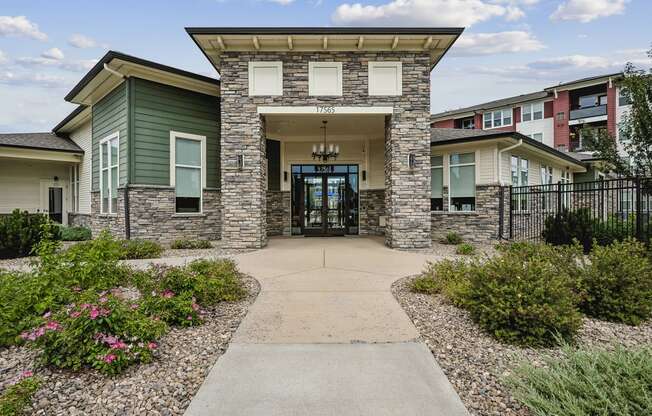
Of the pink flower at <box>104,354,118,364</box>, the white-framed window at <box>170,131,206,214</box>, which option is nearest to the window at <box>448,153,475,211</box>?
the white-framed window at <box>170,131,206,214</box>

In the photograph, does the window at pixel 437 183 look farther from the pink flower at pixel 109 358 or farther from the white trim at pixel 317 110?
the pink flower at pixel 109 358

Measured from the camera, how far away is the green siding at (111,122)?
8984 mm

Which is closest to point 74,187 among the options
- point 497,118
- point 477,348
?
point 477,348

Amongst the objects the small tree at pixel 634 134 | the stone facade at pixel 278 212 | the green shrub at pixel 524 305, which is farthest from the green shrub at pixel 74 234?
the small tree at pixel 634 134

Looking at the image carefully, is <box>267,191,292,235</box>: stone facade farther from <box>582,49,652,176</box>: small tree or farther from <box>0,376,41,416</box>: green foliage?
<box>0,376,41,416</box>: green foliage

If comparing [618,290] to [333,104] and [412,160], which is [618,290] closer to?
[412,160]

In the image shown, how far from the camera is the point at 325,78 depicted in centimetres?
842

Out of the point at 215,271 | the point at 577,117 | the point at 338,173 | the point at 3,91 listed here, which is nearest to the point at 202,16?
the point at 338,173

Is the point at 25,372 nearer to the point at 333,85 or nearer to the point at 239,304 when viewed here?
the point at 239,304

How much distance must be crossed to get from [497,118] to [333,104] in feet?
76.5

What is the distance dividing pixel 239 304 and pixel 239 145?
17.8 feet

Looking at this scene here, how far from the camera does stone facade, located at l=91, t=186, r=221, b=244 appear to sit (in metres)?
8.79

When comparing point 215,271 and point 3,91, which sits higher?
point 3,91

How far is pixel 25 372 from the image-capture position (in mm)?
2447
